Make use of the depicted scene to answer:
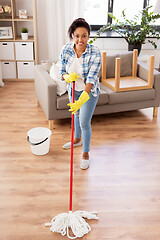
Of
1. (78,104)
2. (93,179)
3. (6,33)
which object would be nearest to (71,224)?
(93,179)

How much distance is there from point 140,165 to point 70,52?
46.3 inches

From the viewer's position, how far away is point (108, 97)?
345 cm

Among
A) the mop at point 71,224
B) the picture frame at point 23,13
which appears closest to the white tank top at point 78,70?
the mop at point 71,224

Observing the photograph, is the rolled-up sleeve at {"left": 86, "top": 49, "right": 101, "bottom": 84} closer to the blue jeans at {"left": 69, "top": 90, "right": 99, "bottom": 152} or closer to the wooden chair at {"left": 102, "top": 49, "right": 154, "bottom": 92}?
the blue jeans at {"left": 69, "top": 90, "right": 99, "bottom": 152}

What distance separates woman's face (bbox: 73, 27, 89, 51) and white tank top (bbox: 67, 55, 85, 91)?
0.11 metres

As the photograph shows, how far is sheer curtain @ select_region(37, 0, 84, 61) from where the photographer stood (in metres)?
4.70

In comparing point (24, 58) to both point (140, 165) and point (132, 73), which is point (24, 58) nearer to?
point (132, 73)

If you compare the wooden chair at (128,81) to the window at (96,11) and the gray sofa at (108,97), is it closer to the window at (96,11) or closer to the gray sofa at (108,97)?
the gray sofa at (108,97)

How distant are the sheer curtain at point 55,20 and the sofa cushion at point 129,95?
162 centimetres

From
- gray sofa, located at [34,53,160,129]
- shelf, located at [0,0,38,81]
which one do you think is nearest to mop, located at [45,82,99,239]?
gray sofa, located at [34,53,160,129]

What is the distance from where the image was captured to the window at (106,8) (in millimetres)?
5070

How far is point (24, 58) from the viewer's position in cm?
474

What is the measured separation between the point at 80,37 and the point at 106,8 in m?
3.09

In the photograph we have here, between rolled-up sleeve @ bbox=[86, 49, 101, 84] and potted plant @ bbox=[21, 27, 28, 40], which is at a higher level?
potted plant @ bbox=[21, 27, 28, 40]
